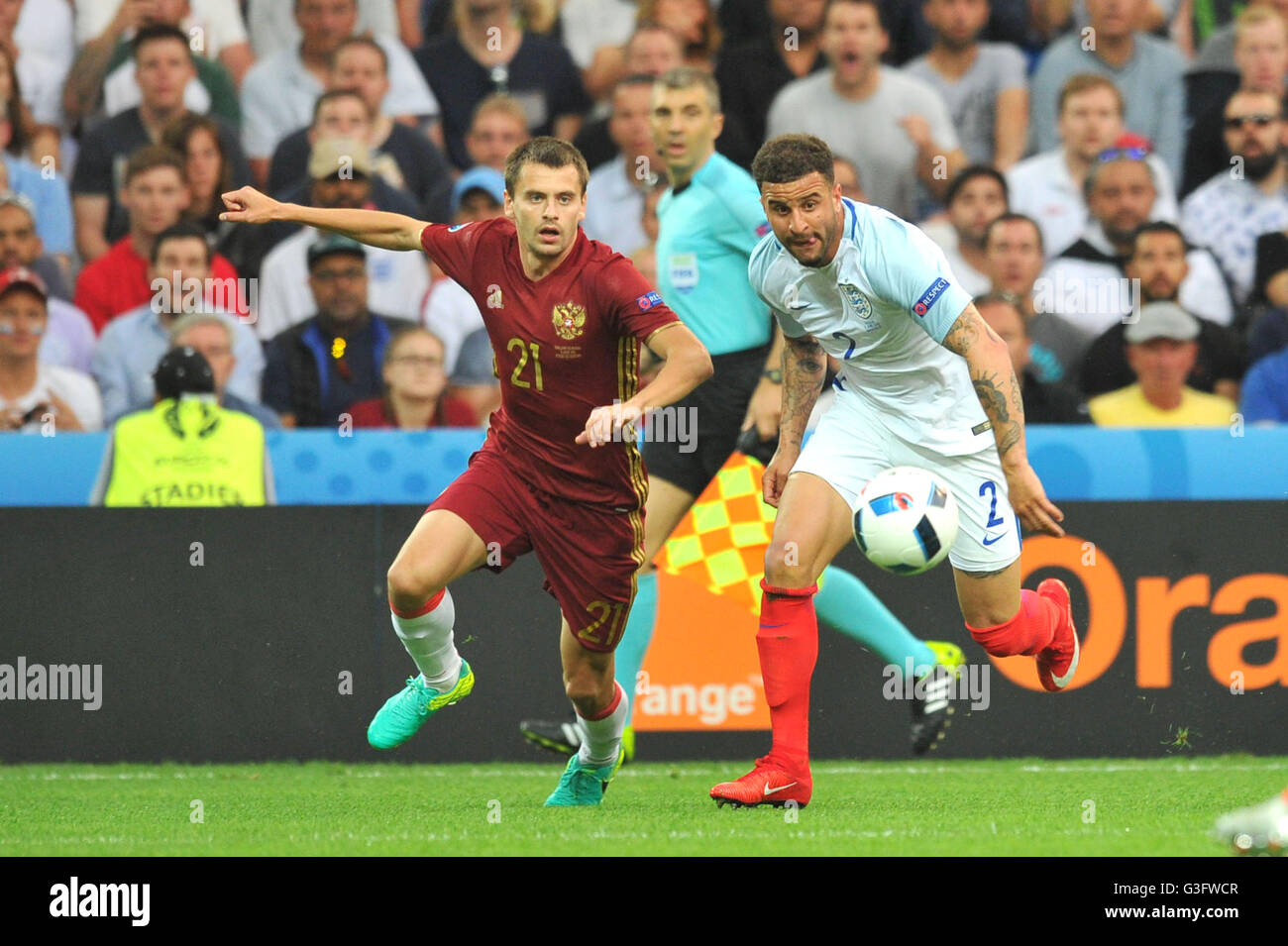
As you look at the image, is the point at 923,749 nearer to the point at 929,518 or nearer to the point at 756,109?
the point at 929,518

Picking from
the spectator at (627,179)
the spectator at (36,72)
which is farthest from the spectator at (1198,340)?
the spectator at (36,72)

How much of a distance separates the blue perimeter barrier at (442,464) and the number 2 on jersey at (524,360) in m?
2.69

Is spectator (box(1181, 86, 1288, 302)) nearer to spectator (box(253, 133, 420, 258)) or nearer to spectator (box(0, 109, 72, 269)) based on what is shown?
spectator (box(253, 133, 420, 258))

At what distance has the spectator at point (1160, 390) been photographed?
9.56m

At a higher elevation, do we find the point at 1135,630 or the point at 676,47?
the point at 676,47

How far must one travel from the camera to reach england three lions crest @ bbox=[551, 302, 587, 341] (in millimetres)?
5941

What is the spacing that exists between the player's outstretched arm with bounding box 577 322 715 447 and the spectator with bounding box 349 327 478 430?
3.80 m

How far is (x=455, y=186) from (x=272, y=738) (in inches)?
137

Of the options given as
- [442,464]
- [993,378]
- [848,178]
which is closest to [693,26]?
[848,178]

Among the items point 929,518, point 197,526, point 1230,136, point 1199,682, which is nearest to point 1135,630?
point 1199,682

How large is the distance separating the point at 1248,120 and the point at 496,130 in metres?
4.29

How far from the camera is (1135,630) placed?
838 centimetres

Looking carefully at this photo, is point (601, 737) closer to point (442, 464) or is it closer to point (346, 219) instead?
point (346, 219)

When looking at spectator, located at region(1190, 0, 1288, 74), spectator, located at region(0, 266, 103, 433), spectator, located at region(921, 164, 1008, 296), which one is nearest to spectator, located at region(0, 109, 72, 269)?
spectator, located at region(0, 266, 103, 433)
